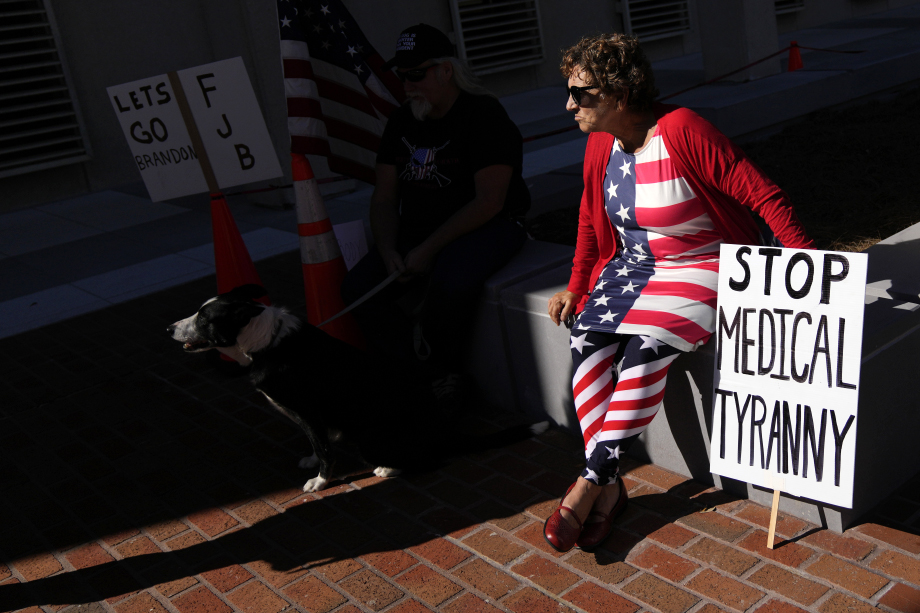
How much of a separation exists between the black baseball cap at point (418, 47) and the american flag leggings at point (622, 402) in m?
1.72

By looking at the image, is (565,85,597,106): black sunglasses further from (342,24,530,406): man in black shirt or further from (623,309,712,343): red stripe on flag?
(342,24,530,406): man in black shirt

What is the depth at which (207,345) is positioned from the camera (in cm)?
343

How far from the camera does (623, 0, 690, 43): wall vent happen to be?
1524 centimetres

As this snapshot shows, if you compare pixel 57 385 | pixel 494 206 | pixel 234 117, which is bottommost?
pixel 57 385

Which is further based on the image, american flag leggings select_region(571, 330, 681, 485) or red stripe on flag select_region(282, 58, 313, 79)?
red stripe on flag select_region(282, 58, 313, 79)

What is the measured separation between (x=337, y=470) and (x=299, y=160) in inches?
70.8

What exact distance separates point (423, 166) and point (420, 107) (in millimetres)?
291

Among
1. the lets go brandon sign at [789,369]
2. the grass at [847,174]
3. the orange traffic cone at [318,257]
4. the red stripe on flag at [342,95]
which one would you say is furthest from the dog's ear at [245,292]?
the grass at [847,174]

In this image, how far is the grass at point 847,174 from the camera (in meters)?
5.27

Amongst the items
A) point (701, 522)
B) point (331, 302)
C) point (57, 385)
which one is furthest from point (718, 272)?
point (57, 385)

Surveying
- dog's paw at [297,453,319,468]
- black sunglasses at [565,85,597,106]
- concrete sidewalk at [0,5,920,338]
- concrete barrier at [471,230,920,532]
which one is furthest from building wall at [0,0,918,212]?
black sunglasses at [565,85,597,106]

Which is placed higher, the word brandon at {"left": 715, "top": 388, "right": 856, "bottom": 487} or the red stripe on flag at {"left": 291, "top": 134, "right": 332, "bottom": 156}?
the red stripe on flag at {"left": 291, "top": 134, "right": 332, "bottom": 156}

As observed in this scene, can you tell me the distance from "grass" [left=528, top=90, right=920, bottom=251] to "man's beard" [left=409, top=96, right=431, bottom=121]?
6.43ft

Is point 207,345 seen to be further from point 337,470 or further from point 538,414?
point 538,414
